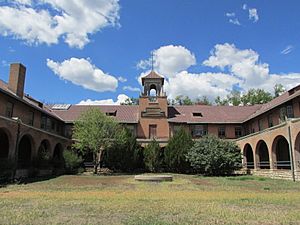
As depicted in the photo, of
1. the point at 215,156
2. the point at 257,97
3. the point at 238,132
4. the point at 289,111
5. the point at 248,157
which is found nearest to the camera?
the point at 289,111

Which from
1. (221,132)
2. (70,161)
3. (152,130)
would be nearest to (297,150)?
(221,132)

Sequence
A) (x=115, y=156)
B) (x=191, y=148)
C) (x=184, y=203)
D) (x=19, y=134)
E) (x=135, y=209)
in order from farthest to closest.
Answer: (x=115, y=156) → (x=191, y=148) → (x=19, y=134) → (x=184, y=203) → (x=135, y=209)

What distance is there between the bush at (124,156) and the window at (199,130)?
345 inches

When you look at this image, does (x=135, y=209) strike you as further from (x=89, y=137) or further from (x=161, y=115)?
(x=161, y=115)

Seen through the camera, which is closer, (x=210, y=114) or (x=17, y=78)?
(x=17, y=78)

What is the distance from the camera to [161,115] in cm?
4034

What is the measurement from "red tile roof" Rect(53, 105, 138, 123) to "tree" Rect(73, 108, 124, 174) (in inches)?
280

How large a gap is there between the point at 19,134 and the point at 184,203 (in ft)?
61.0

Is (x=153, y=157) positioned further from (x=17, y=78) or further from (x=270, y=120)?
(x=17, y=78)

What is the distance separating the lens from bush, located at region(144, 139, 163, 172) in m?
34.9

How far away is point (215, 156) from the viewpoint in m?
29.4

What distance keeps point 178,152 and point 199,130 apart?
6.93 metres

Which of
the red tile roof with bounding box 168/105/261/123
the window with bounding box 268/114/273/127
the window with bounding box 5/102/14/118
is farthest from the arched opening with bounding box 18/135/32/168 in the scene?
the window with bounding box 268/114/273/127

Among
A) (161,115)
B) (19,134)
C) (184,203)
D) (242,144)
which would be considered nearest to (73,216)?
(184,203)
